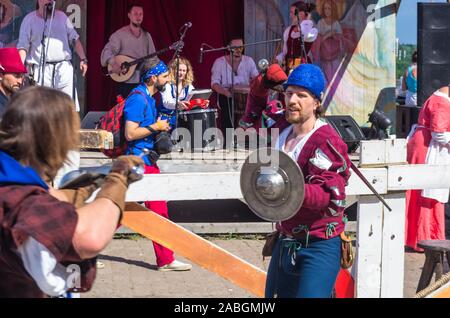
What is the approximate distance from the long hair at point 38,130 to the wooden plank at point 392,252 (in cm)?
249

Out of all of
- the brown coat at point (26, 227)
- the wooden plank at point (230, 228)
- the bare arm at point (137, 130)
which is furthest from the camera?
the wooden plank at point (230, 228)

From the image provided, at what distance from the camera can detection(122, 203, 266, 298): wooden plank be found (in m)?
4.64

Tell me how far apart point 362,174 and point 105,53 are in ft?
24.3

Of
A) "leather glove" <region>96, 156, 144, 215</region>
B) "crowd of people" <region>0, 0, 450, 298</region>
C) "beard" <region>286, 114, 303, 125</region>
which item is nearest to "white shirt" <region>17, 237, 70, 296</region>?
"crowd of people" <region>0, 0, 450, 298</region>

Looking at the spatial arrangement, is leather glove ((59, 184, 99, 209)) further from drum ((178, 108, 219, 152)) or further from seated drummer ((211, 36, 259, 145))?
seated drummer ((211, 36, 259, 145))

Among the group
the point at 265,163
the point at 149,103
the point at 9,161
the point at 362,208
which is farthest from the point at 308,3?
the point at 9,161

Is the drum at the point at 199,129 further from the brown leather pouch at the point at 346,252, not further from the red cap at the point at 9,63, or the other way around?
the brown leather pouch at the point at 346,252

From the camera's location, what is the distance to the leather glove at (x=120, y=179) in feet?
8.86

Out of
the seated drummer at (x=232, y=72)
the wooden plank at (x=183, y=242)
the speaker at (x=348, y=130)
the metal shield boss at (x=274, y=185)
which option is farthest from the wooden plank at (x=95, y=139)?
the seated drummer at (x=232, y=72)

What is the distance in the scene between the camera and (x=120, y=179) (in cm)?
278

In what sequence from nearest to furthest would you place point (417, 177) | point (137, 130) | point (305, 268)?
point (305, 268) → point (417, 177) → point (137, 130)

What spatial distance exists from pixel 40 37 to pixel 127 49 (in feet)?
5.32

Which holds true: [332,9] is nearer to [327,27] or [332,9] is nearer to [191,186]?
[327,27]

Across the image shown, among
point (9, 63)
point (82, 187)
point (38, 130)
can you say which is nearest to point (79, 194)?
point (82, 187)
